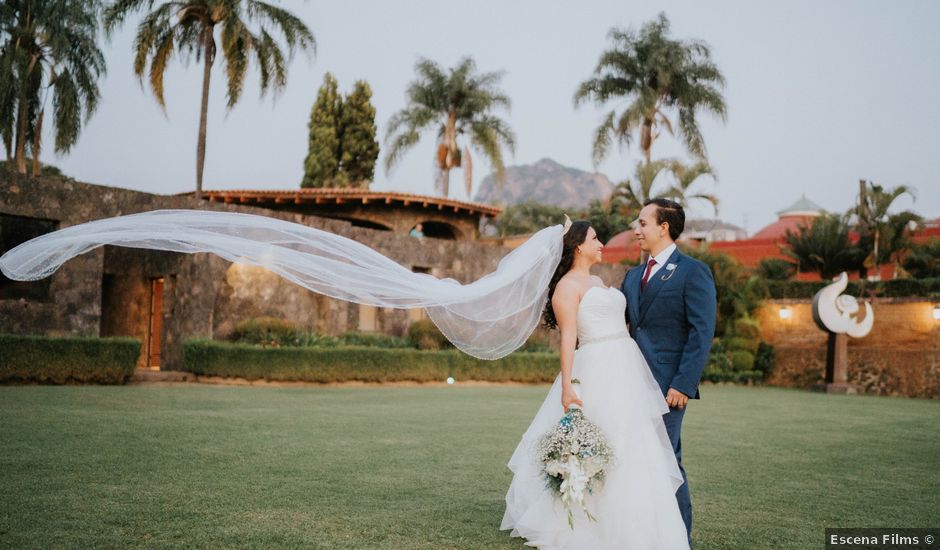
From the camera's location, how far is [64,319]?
58.3ft

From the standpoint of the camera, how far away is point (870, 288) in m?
29.0

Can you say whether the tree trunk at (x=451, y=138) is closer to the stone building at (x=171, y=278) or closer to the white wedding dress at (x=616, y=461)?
the stone building at (x=171, y=278)

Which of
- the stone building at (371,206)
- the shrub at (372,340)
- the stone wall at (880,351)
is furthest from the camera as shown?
the stone building at (371,206)

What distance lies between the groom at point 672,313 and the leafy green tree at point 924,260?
3328 centimetres

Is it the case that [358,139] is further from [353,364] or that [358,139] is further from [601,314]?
[601,314]

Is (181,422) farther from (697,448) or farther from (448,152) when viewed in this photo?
(448,152)

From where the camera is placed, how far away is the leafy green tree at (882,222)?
33.3m

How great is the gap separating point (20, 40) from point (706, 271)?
104ft

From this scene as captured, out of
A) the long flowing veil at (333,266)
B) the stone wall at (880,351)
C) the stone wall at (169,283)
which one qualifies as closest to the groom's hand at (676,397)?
the long flowing veil at (333,266)

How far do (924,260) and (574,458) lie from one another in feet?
113

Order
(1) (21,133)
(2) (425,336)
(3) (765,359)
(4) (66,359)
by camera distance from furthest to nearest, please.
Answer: (3) (765,359) < (1) (21,133) < (2) (425,336) < (4) (66,359)

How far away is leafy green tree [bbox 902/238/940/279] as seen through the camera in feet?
109

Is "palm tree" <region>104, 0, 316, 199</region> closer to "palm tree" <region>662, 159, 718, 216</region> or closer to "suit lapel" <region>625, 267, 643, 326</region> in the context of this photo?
"palm tree" <region>662, 159, 718, 216</region>

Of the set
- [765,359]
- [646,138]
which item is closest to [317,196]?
[646,138]
